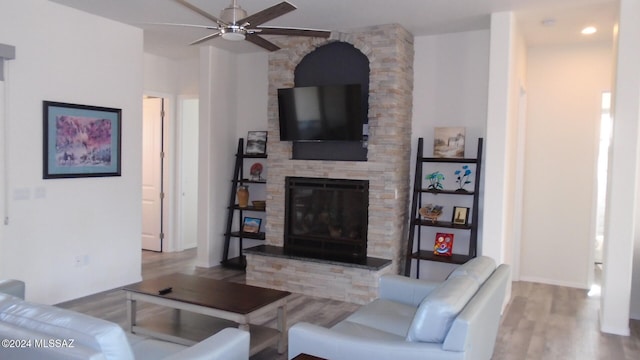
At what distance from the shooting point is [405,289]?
3.64 m

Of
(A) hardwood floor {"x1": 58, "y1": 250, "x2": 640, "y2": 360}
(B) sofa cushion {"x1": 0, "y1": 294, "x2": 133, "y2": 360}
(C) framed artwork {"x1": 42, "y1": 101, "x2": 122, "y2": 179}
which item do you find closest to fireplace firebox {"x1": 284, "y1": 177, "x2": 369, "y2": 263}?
(A) hardwood floor {"x1": 58, "y1": 250, "x2": 640, "y2": 360}

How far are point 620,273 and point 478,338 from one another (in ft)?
7.66

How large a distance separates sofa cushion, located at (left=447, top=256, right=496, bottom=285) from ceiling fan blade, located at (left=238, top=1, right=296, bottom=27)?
73.9 inches

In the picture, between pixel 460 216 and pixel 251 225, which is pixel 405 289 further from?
pixel 251 225

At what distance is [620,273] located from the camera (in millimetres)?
4156

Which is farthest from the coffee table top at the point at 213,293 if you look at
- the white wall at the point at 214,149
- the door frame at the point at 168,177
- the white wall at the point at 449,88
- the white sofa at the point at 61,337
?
the door frame at the point at 168,177

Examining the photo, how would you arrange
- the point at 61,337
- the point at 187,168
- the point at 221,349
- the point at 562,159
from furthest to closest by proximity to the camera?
the point at 187,168 < the point at 562,159 < the point at 221,349 < the point at 61,337

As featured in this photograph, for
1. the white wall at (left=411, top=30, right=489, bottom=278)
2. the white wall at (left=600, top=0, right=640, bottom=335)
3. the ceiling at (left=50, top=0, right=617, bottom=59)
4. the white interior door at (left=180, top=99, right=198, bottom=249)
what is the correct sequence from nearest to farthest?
1. the white wall at (left=600, top=0, right=640, bottom=335)
2. the ceiling at (left=50, top=0, right=617, bottom=59)
3. the white wall at (left=411, top=30, right=489, bottom=278)
4. the white interior door at (left=180, top=99, right=198, bottom=249)

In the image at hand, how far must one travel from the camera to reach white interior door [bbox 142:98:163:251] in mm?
7352

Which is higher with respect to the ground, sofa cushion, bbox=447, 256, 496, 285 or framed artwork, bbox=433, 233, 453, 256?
sofa cushion, bbox=447, 256, 496, 285

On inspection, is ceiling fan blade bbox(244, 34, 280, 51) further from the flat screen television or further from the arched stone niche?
the arched stone niche

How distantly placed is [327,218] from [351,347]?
3.12 m

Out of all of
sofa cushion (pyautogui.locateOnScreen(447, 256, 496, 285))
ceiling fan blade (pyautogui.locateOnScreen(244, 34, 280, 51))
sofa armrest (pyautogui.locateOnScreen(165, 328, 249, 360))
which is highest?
ceiling fan blade (pyautogui.locateOnScreen(244, 34, 280, 51))

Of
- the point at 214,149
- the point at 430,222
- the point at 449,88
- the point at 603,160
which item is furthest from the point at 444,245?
the point at 214,149
